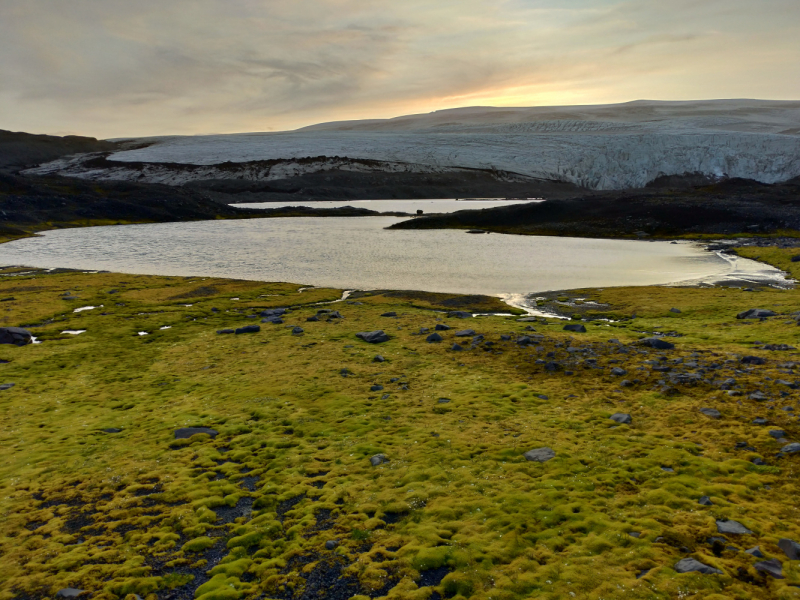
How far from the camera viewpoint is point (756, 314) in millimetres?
31781

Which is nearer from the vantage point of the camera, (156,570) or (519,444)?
(156,570)

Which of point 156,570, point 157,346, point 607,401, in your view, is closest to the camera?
point 156,570

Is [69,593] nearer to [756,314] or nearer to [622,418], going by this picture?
[622,418]

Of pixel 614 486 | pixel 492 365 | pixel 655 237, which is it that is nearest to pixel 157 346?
pixel 492 365

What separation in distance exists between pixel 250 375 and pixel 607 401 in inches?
582

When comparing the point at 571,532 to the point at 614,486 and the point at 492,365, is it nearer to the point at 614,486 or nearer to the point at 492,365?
the point at 614,486

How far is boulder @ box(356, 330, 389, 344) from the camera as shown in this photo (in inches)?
1156

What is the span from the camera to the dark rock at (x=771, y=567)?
371 inches

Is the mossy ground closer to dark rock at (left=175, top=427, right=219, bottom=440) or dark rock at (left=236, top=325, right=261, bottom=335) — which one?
dark rock at (left=175, top=427, right=219, bottom=440)

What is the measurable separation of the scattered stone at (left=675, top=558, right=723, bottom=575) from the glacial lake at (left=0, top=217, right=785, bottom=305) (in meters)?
32.9

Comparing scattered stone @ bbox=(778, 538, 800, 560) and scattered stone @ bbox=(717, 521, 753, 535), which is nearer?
scattered stone @ bbox=(778, 538, 800, 560)

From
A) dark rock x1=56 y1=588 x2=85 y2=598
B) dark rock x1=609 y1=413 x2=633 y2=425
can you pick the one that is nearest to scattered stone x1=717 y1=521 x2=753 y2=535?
dark rock x1=609 y1=413 x2=633 y2=425

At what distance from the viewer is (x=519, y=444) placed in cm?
1580

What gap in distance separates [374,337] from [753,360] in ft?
56.8
